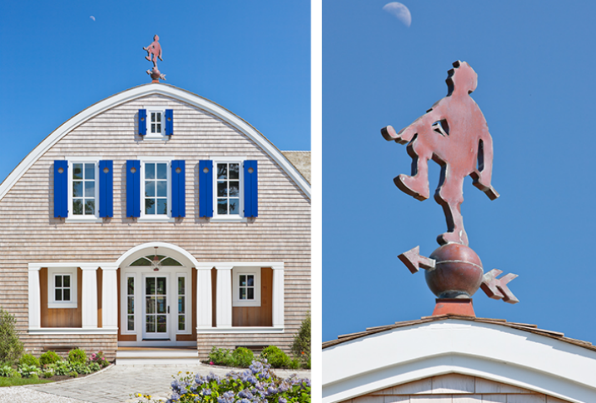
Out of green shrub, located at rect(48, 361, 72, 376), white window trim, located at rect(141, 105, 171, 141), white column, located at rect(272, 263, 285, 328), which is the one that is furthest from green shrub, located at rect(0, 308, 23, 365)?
white column, located at rect(272, 263, 285, 328)

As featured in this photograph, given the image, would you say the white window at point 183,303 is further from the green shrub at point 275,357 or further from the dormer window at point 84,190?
the dormer window at point 84,190

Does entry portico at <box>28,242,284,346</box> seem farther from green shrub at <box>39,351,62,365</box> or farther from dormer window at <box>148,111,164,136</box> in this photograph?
dormer window at <box>148,111,164,136</box>

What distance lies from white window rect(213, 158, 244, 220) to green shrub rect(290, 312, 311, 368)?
211 cm

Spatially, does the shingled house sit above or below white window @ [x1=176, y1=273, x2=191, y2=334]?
above

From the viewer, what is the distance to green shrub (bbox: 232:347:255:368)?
871 cm

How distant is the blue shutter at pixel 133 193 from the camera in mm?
9180

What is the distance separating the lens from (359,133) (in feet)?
22.3

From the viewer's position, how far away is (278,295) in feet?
29.9

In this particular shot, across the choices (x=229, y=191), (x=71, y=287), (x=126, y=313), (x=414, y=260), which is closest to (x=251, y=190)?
(x=229, y=191)

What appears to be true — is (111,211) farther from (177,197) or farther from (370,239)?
(370,239)

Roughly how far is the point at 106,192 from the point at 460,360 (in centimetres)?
835

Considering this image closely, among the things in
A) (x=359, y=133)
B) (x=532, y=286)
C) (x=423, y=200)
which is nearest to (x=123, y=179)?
(x=359, y=133)

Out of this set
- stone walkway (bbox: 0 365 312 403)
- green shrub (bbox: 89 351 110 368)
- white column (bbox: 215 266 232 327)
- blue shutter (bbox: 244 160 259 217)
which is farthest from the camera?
blue shutter (bbox: 244 160 259 217)

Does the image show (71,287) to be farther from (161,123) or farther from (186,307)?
(161,123)
